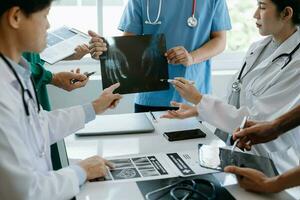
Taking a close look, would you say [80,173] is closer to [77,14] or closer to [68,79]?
[68,79]

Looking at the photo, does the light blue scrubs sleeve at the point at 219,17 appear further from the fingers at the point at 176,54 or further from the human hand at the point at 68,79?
the human hand at the point at 68,79

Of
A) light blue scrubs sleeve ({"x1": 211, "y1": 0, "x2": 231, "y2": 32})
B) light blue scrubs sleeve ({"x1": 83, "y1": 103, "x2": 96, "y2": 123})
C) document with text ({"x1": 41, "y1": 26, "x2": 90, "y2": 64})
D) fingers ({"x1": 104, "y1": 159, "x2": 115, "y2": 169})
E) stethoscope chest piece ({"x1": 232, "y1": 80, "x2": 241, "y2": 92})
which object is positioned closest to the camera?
fingers ({"x1": 104, "y1": 159, "x2": 115, "y2": 169})

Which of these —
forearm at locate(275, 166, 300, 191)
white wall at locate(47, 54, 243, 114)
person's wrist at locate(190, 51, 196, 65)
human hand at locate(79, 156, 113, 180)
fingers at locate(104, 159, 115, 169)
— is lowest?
white wall at locate(47, 54, 243, 114)

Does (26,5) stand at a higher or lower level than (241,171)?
higher

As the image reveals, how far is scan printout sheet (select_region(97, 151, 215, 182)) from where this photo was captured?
1.26 metres

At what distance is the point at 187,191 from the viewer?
45.5 inches

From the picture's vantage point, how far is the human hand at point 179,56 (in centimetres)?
188

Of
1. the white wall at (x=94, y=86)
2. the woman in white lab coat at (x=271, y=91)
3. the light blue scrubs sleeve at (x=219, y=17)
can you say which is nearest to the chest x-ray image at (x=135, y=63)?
the woman in white lab coat at (x=271, y=91)

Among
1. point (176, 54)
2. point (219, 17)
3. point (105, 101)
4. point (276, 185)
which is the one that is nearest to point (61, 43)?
point (105, 101)

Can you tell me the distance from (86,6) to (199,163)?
191cm

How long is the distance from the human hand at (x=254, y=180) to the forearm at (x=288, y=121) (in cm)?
29

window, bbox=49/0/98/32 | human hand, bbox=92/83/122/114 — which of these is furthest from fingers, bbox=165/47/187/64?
window, bbox=49/0/98/32

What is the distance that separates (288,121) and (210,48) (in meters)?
0.78

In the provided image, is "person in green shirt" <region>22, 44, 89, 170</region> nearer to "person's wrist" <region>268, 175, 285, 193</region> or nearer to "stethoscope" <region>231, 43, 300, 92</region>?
"stethoscope" <region>231, 43, 300, 92</region>
